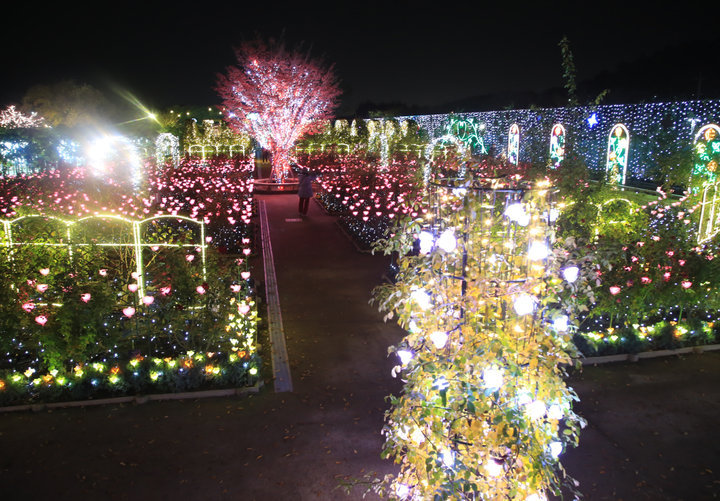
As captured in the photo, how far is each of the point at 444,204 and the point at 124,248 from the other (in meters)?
6.01

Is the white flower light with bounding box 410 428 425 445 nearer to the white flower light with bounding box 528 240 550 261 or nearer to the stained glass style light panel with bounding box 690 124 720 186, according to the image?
the white flower light with bounding box 528 240 550 261

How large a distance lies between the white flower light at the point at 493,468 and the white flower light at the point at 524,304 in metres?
0.85

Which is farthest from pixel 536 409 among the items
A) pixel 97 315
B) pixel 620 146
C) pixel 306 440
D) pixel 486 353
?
pixel 620 146

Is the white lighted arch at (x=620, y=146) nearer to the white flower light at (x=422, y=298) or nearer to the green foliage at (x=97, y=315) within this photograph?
the green foliage at (x=97, y=315)

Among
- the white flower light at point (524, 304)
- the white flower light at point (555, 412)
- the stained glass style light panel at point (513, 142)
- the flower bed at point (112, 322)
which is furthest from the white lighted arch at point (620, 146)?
the white flower light at point (524, 304)

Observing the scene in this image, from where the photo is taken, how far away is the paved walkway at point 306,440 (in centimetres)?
403

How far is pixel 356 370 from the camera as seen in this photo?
606 centimetres

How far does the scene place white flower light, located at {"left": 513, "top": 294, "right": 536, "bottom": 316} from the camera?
8.74 feet

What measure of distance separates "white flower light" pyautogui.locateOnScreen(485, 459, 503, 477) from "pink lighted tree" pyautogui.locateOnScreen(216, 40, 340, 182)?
69.1 feet

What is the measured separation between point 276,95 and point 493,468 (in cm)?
2156

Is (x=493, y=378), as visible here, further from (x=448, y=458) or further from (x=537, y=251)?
(x=537, y=251)

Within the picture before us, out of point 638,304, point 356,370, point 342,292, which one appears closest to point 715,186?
A: point 638,304

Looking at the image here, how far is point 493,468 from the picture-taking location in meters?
2.82

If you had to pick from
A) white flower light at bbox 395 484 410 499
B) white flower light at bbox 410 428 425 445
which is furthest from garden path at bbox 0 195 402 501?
white flower light at bbox 410 428 425 445
